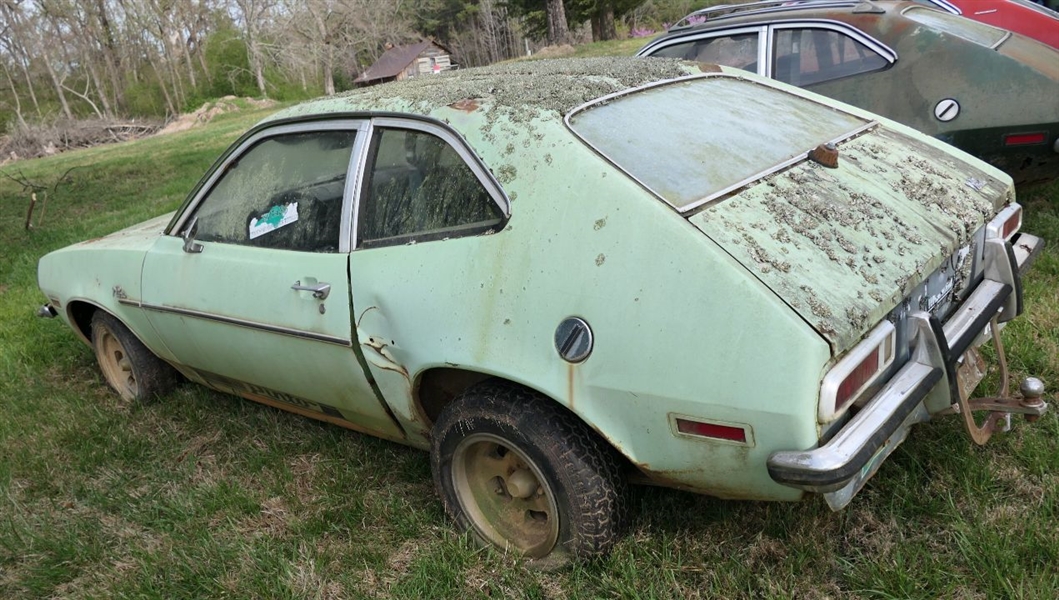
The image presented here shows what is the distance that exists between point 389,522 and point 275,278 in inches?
39.9

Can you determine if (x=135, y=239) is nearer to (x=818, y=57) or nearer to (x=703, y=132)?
(x=703, y=132)

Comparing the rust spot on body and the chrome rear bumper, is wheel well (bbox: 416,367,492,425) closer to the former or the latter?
the rust spot on body

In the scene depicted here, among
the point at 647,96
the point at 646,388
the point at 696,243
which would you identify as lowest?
the point at 646,388

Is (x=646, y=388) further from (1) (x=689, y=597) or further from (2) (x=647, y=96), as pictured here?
(2) (x=647, y=96)

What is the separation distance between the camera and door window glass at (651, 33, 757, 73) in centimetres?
524

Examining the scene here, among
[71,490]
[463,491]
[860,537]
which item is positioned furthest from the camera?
[71,490]

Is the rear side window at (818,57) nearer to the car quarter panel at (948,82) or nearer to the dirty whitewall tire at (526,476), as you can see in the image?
the car quarter panel at (948,82)

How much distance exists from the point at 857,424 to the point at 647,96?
1.36 m

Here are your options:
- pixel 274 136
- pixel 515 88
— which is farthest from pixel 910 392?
pixel 274 136

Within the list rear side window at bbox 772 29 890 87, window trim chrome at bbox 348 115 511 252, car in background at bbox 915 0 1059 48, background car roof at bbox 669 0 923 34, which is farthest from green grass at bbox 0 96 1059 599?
car in background at bbox 915 0 1059 48

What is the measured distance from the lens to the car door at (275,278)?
2754mm

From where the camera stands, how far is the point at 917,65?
4.67 meters

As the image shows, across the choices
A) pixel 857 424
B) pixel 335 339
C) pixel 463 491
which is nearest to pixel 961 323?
pixel 857 424

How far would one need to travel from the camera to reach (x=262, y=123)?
321cm
